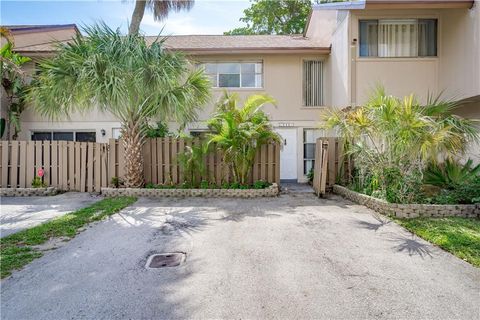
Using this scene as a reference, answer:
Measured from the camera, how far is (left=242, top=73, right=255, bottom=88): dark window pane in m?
13.5

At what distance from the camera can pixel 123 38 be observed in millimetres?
8922

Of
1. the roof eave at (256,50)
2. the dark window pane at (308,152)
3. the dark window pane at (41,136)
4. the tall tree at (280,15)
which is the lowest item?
the dark window pane at (308,152)

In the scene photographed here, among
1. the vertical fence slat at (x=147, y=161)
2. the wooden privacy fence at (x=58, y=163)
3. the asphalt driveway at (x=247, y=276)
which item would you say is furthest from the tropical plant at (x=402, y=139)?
the wooden privacy fence at (x=58, y=163)

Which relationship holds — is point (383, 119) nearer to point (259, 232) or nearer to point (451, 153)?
point (451, 153)

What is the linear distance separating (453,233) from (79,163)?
10417 mm

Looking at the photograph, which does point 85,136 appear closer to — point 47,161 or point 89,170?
point 47,161

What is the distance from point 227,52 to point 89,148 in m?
6.55

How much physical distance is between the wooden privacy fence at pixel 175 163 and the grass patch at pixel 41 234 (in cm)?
211

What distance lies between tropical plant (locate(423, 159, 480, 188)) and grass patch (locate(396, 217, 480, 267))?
1.40 m

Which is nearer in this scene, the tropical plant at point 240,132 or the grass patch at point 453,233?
the grass patch at point 453,233

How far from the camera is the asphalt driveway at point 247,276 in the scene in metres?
3.16

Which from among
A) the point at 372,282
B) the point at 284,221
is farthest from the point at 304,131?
the point at 372,282

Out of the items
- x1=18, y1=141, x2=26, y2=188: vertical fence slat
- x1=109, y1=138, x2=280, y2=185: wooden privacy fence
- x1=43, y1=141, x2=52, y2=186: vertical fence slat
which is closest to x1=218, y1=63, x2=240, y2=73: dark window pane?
x1=109, y1=138, x2=280, y2=185: wooden privacy fence

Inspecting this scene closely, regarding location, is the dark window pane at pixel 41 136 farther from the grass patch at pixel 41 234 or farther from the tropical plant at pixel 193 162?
the tropical plant at pixel 193 162
